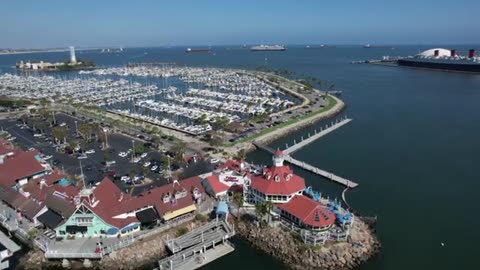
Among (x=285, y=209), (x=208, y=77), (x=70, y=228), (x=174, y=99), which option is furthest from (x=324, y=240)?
(x=208, y=77)

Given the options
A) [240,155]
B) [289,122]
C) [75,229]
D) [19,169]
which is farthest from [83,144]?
[289,122]

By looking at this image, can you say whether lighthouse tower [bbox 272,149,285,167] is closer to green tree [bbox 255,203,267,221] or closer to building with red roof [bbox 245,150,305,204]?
building with red roof [bbox 245,150,305,204]

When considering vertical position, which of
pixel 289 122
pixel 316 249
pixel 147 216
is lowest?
pixel 316 249

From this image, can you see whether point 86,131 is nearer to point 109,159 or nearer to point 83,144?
point 83,144

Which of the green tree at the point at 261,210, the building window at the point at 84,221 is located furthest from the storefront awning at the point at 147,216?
the green tree at the point at 261,210

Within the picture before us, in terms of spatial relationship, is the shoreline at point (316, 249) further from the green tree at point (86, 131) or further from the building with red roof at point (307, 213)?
the green tree at point (86, 131)

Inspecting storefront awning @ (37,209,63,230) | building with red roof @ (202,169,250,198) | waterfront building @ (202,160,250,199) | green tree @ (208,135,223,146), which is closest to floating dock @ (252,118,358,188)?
green tree @ (208,135,223,146)
